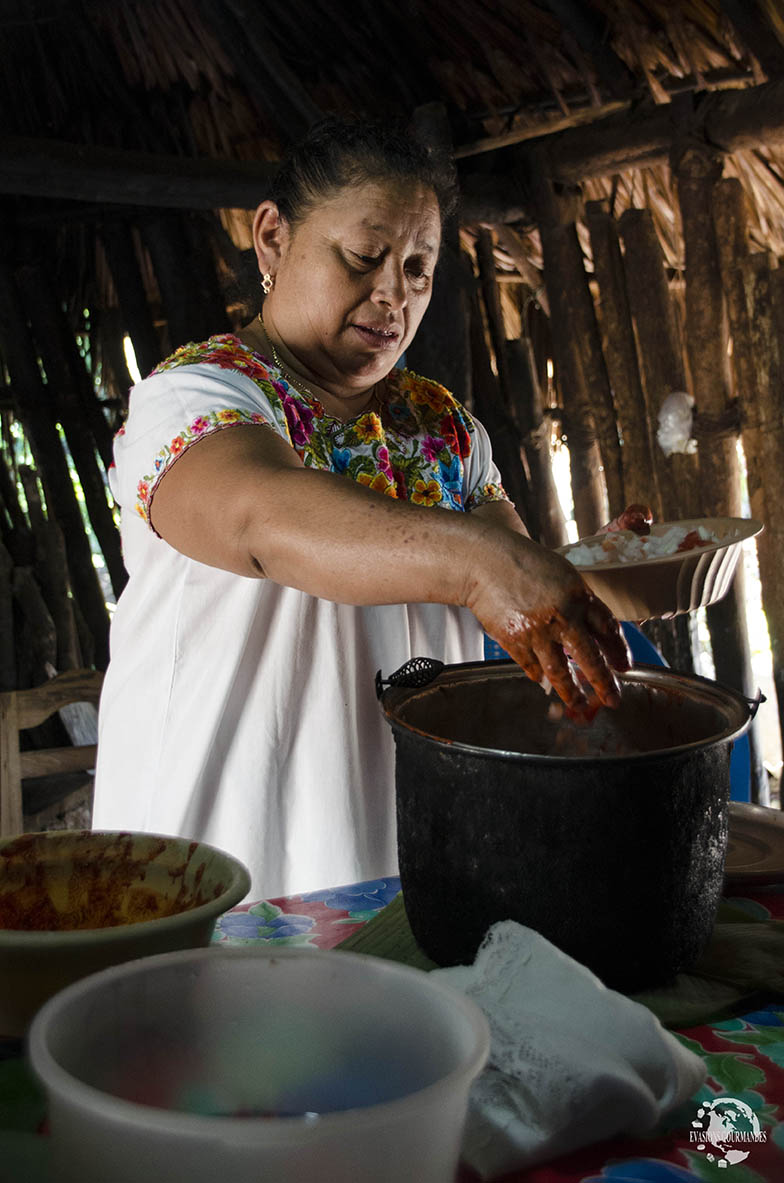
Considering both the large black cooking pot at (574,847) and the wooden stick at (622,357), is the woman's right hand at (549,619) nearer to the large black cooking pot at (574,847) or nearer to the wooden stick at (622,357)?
the large black cooking pot at (574,847)

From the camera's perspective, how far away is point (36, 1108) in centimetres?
70

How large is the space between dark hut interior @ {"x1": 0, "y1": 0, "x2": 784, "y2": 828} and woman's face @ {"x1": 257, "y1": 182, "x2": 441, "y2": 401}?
61.4 inches

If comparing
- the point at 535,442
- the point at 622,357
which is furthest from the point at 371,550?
the point at 535,442

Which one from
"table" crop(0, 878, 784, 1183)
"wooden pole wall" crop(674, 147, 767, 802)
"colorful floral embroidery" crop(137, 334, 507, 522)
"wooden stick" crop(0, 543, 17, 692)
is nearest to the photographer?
"table" crop(0, 878, 784, 1183)

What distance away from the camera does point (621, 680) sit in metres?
1.24

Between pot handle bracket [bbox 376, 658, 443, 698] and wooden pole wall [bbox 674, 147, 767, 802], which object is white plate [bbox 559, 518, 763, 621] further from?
wooden pole wall [bbox 674, 147, 767, 802]

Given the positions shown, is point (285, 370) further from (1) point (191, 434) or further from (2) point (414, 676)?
(2) point (414, 676)

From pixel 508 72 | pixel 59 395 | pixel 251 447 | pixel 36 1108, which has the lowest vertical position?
pixel 36 1108

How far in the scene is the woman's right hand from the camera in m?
0.99

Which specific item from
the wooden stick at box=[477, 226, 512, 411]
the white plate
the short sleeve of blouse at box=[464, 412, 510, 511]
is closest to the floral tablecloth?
the white plate

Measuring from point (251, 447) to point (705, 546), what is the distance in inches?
39.0

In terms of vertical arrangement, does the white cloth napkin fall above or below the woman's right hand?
below

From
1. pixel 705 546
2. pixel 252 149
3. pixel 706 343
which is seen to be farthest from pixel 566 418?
pixel 705 546

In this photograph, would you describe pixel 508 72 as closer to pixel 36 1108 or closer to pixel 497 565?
pixel 497 565
